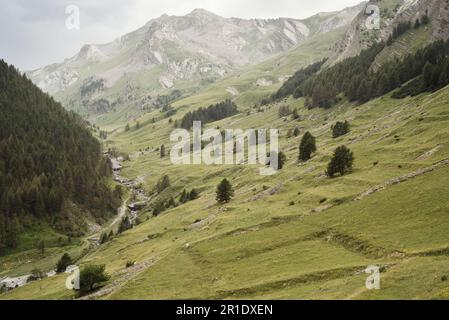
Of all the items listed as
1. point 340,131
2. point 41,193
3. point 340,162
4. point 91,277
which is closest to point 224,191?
point 340,162

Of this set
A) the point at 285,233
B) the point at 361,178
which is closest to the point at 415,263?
the point at 285,233

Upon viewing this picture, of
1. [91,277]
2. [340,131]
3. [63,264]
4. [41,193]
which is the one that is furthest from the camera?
[41,193]

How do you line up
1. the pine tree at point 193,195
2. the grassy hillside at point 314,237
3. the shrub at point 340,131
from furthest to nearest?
1. the shrub at point 340,131
2. the pine tree at point 193,195
3. the grassy hillside at point 314,237

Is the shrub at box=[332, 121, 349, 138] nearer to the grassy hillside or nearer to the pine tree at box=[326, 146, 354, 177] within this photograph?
the grassy hillside

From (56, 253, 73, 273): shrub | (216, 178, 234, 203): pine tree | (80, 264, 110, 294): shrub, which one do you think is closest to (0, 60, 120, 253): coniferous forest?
(56, 253, 73, 273): shrub

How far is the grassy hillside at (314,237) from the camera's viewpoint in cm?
4831

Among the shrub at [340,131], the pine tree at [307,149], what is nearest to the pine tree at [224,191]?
the pine tree at [307,149]

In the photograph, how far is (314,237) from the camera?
65.3 meters

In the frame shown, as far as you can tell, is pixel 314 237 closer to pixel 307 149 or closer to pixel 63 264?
pixel 307 149

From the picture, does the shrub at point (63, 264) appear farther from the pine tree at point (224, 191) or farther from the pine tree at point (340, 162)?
the pine tree at point (340, 162)

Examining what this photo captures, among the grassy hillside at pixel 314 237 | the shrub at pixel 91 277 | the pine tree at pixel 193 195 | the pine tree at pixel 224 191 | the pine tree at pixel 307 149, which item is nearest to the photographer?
the grassy hillside at pixel 314 237

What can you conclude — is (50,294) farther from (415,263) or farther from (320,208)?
(415,263)

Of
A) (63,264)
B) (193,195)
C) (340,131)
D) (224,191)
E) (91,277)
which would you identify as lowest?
(63,264)

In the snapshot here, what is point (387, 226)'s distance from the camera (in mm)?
59281
